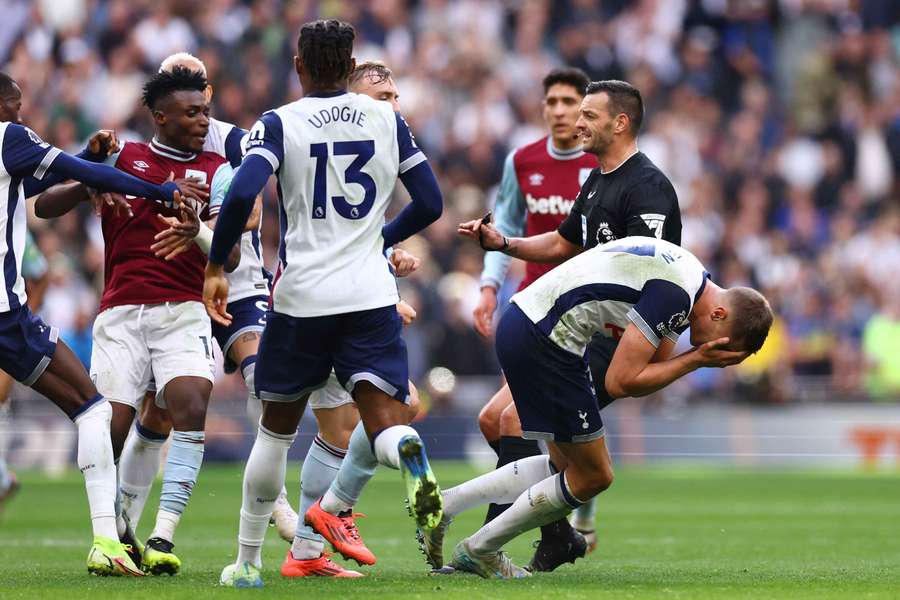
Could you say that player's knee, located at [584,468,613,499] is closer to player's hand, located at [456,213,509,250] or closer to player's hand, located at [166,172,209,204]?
player's hand, located at [456,213,509,250]

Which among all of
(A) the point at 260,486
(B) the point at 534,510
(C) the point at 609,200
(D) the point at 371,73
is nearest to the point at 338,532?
(A) the point at 260,486

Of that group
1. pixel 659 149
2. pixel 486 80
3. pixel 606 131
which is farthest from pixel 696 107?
pixel 606 131

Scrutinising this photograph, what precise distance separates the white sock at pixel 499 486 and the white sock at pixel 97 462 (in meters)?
1.69

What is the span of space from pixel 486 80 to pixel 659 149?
269cm

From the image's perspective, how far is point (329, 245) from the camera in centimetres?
708

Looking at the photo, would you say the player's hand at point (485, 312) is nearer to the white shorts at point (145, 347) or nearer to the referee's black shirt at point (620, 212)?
the referee's black shirt at point (620, 212)

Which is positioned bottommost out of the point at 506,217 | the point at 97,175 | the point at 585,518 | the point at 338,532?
the point at 585,518

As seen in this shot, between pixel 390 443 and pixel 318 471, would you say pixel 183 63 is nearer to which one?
pixel 318 471

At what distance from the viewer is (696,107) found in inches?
922

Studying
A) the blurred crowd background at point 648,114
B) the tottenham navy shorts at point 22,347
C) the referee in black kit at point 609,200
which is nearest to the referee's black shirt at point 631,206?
the referee in black kit at point 609,200

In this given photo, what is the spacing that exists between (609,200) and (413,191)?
1.57 metres

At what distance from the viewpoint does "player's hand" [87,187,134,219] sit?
8.12 m

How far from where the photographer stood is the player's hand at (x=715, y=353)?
285 inches

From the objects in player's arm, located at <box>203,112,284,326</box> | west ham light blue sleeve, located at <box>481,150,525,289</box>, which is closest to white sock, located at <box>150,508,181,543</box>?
player's arm, located at <box>203,112,284,326</box>
